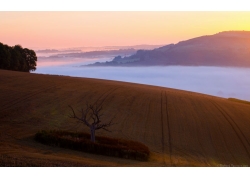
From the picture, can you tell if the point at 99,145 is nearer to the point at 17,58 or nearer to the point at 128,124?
the point at 128,124

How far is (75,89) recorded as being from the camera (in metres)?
42.5

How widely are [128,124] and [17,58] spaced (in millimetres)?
48513

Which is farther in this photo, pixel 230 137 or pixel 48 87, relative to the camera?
pixel 48 87

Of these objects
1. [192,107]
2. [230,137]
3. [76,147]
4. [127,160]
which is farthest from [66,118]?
[192,107]

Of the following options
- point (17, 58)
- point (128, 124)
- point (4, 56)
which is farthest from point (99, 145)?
point (17, 58)

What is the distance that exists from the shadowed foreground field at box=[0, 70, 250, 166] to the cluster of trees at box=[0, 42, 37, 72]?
78.0ft

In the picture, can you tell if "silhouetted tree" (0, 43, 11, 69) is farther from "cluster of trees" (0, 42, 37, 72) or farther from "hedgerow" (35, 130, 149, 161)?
"hedgerow" (35, 130, 149, 161)

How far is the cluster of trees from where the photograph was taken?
6825 cm

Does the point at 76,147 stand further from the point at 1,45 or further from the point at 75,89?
the point at 1,45

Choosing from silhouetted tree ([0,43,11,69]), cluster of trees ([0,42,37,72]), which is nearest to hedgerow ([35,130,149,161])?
silhouetted tree ([0,43,11,69])

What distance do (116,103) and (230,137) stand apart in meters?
12.0

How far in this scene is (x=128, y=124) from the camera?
29.3 m

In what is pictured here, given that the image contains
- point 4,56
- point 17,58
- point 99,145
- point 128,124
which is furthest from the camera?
point 17,58

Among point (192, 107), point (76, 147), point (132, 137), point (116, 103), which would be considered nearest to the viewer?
point (76, 147)
